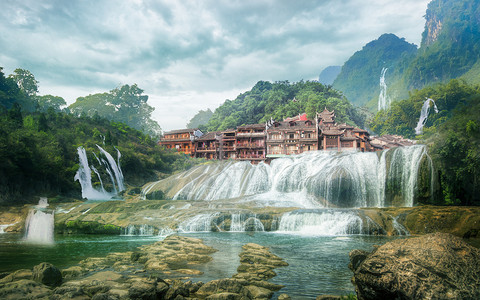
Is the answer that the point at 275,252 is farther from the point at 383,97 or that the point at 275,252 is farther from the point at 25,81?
the point at 383,97

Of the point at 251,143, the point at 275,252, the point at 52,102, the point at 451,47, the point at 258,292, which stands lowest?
the point at 275,252

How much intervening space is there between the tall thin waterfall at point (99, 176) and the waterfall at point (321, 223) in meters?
27.2

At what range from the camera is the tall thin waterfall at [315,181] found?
26578mm

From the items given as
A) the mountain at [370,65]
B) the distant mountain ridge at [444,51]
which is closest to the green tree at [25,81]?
the distant mountain ridge at [444,51]

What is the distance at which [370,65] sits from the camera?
134 m

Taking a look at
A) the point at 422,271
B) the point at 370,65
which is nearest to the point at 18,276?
the point at 422,271

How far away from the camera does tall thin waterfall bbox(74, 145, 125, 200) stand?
123ft

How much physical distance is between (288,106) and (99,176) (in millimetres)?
41894

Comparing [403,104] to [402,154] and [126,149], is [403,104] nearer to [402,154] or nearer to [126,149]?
[402,154]

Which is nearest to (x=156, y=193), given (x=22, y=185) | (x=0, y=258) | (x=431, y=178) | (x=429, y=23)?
(x=22, y=185)

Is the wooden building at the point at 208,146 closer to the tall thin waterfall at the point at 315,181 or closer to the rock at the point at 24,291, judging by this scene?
the tall thin waterfall at the point at 315,181

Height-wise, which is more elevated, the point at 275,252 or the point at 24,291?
the point at 24,291

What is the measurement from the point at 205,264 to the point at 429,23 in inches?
4572

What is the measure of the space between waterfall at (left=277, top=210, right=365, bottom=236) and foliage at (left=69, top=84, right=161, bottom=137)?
73.5 metres
